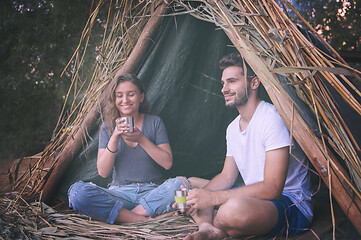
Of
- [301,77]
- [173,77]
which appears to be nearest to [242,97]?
[301,77]

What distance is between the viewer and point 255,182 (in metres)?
1.63

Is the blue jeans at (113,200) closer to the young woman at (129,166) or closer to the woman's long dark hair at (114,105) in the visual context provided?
the young woman at (129,166)

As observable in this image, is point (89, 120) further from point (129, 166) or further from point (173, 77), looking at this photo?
point (173, 77)

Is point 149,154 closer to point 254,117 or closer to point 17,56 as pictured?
point 254,117

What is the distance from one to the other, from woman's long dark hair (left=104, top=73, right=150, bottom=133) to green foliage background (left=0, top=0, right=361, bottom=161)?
829 millimetres

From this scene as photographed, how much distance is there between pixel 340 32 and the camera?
283 centimetres

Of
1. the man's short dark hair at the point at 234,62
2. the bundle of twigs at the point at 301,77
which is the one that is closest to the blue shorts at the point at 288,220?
the bundle of twigs at the point at 301,77

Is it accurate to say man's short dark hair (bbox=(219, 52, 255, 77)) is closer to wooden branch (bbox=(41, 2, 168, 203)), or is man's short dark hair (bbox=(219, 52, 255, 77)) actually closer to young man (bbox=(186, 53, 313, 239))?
young man (bbox=(186, 53, 313, 239))

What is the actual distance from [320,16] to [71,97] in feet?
7.40

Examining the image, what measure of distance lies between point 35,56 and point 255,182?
2.11 meters

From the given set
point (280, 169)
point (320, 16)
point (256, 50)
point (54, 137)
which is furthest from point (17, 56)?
point (320, 16)

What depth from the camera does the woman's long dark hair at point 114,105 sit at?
6.42 feet

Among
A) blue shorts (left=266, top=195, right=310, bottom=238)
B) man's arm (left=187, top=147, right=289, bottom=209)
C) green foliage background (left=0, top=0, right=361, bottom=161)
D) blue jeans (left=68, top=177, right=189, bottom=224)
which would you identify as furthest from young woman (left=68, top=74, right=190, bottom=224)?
green foliage background (left=0, top=0, right=361, bottom=161)

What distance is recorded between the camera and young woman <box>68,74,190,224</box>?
1841 mm
